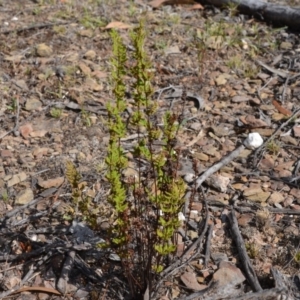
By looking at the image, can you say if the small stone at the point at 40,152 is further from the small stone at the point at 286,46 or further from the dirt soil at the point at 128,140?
the small stone at the point at 286,46

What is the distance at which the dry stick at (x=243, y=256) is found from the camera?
8.98ft

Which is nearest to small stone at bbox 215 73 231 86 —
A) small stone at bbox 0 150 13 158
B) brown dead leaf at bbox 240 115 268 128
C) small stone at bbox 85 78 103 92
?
brown dead leaf at bbox 240 115 268 128

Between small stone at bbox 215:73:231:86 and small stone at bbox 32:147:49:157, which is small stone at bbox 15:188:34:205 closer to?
small stone at bbox 32:147:49:157

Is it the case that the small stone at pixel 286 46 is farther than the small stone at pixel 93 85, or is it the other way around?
the small stone at pixel 286 46

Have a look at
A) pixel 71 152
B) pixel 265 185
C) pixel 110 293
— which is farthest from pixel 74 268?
pixel 265 185

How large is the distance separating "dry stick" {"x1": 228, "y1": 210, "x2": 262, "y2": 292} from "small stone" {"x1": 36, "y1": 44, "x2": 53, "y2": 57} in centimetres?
245

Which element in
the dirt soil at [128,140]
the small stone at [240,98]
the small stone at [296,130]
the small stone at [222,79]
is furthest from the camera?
the small stone at [222,79]

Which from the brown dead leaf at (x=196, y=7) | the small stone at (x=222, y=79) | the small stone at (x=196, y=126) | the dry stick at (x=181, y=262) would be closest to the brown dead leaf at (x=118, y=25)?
the brown dead leaf at (x=196, y=7)

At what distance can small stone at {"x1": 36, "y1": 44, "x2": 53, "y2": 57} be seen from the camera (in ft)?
15.6

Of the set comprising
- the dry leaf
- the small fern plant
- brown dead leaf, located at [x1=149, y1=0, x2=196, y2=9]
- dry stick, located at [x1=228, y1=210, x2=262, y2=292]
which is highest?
the small fern plant

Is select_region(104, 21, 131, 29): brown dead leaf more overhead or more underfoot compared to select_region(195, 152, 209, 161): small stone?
more overhead

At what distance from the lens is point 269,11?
5453 millimetres

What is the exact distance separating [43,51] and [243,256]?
2795mm

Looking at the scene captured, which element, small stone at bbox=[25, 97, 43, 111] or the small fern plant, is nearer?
the small fern plant
